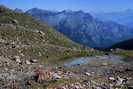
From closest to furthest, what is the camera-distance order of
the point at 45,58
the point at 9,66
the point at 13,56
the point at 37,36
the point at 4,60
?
1. the point at 9,66
2. the point at 4,60
3. the point at 13,56
4. the point at 45,58
5. the point at 37,36

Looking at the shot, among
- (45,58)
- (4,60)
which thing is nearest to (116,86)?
(4,60)

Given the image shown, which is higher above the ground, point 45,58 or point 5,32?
point 5,32

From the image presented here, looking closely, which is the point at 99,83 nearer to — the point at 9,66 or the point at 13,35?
the point at 9,66

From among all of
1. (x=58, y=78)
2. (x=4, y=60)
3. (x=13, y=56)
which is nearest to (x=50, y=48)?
(x=13, y=56)

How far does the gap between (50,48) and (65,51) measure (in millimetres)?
3470

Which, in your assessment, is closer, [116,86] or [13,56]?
[116,86]

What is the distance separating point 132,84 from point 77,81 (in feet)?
18.0

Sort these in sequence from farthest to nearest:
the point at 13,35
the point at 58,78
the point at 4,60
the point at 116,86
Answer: the point at 13,35 < the point at 4,60 < the point at 58,78 < the point at 116,86

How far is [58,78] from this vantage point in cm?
2942

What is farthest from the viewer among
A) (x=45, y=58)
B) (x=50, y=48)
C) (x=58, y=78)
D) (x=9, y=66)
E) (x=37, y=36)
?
(x=37, y=36)

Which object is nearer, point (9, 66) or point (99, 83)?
point (99, 83)

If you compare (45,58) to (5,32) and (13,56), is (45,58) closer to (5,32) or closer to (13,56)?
(13,56)

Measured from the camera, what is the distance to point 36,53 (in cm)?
5275

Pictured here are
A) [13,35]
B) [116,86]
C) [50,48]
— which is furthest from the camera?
[13,35]
